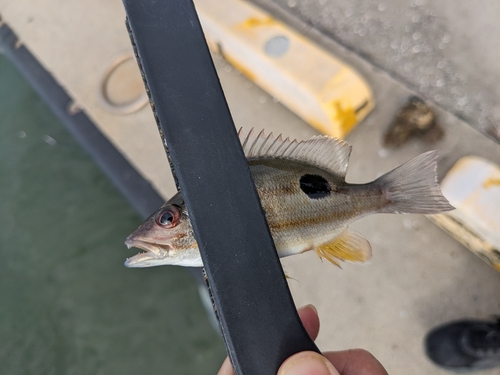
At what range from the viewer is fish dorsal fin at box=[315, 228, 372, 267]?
155 centimetres

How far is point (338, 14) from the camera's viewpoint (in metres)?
3.60

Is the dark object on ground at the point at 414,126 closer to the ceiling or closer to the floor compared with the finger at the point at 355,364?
closer to the ceiling

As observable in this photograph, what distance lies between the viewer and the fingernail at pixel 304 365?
1.05 m

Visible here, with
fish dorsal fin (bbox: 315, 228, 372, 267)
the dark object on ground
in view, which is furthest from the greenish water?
fish dorsal fin (bbox: 315, 228, 372, 267)

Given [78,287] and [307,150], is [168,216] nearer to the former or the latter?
[307,150]

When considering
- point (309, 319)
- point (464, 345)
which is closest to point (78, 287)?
point (309, 319)

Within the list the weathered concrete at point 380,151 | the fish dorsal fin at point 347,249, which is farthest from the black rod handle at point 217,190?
the weathered concrete at point 380,151

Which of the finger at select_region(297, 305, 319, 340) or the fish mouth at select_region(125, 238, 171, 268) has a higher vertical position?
the fish mouth at select_region(125, 238, 171, 268)

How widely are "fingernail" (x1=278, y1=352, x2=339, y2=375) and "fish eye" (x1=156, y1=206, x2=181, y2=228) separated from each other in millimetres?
588

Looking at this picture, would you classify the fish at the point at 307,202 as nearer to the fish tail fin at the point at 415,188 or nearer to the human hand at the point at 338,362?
the fish tail fin at the point at 415,188

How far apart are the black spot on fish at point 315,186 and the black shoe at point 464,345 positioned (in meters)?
1.73

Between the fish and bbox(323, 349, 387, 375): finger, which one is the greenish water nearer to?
bbox(323, 349, 387, 375): finger

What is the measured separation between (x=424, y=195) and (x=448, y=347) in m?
1.53

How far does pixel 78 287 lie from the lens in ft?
12.9
